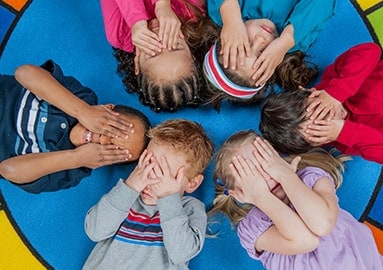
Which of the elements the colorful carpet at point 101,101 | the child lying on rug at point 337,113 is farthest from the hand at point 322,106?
the colorful carpet at point 101,101

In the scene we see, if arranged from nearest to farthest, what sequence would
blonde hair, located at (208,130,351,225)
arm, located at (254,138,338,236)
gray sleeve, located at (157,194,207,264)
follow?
1. arm, located at (254,138,338,236)
2. gray sleeve, located at (157,194,207,264)
3. blonde hair, located at (208,130,351,225)

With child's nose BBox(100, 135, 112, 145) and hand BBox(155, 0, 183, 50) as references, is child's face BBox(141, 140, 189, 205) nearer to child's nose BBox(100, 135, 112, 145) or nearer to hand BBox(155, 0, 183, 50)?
child's nose BBox(100, 135, 112, 145)

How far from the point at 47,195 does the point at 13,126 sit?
246 mm

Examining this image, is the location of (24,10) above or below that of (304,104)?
above

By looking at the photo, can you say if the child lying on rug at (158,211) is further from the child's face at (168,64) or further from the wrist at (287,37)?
the wrist at (287,37)

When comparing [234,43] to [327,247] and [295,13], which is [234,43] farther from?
[327,247]

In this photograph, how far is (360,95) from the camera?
4.40 feet

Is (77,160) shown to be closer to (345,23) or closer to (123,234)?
(123,234)

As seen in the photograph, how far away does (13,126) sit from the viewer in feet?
4.27

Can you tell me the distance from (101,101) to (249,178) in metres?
0.54

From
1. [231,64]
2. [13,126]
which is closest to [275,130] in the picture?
[231,64]

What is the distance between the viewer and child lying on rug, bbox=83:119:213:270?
122cm

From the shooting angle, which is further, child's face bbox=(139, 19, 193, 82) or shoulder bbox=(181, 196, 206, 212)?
shoulder bbox=(181, 196, 206, 212)

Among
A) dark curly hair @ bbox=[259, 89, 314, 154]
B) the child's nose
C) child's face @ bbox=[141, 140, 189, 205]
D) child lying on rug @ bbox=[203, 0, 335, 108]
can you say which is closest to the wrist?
child lying on rug @ bbox=[203, 0, 335, 108]
